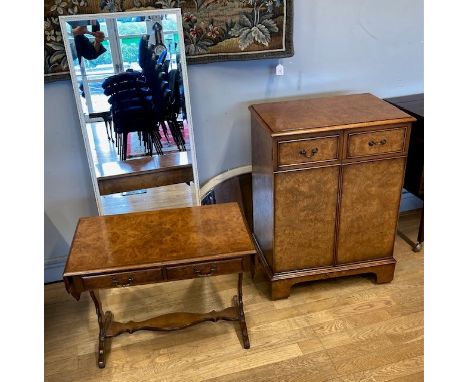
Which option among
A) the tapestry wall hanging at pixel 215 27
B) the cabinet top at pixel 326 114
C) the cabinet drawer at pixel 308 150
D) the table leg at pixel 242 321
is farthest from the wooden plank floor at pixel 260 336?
the tapestry wall hanging at pixel 215 27

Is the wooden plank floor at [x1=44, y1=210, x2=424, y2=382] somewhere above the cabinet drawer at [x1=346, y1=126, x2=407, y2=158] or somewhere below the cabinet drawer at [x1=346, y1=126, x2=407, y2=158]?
below

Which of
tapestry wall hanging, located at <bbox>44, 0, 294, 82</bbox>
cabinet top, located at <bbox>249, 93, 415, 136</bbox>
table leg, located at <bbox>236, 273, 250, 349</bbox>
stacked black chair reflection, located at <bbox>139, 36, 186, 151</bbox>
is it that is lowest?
table leg, located at <bbox>236, 273, 250, 349</bbox>

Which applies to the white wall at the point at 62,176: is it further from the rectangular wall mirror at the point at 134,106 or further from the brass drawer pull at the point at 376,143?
the brass drawer pull at the point at 376,143

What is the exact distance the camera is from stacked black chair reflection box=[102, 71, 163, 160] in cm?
197

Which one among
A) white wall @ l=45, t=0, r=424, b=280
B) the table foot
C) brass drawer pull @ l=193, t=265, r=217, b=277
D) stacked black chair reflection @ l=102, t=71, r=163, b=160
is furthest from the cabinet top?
the table foot

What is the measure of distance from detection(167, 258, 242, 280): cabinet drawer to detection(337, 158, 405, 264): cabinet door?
650 mm

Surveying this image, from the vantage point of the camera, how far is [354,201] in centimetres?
206

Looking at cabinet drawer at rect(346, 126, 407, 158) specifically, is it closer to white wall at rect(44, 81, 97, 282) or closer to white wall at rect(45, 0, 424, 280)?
white wall at rect(45, 0, 424, 280)

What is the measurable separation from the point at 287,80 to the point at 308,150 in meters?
0.56

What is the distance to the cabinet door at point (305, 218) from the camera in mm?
1957

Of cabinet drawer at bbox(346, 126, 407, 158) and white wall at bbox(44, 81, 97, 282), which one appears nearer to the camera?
cabinet drawer at bbox(346, 126, 407, 158)

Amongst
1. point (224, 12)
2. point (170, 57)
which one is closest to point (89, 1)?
point (170, 57)

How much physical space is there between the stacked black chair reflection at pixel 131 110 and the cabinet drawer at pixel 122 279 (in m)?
0.66
